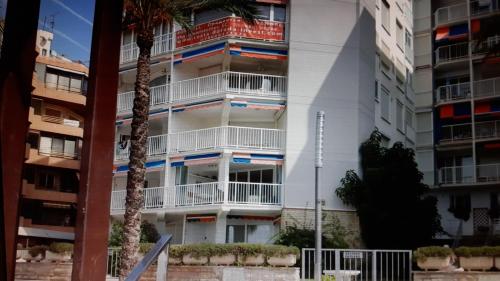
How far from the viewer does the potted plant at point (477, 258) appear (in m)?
18.0

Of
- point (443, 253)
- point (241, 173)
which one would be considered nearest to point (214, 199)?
point (241, 173)

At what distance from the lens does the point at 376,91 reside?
3547 cm

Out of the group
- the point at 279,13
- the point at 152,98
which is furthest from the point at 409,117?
the point at 152,98

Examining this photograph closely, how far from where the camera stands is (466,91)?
43906 millimetres

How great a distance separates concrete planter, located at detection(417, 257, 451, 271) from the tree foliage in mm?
10154

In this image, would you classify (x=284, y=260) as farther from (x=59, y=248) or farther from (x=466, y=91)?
(x=466, y=91)

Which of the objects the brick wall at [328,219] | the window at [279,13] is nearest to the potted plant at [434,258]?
the brick wall at [328,219]

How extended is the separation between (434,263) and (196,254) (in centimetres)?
739

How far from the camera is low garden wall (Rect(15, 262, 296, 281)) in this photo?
64.2ft

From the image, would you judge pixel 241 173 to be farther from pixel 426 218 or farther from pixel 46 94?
pixel 46 94

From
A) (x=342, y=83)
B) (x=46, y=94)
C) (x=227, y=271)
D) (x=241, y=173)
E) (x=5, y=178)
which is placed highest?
(x=342, y=83)

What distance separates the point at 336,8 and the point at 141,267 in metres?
29.6

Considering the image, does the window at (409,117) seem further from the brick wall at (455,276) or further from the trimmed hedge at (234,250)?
the brick wall at (455,276)

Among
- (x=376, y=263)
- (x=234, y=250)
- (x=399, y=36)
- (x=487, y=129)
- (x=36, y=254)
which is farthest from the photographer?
(x=399, y=36)
